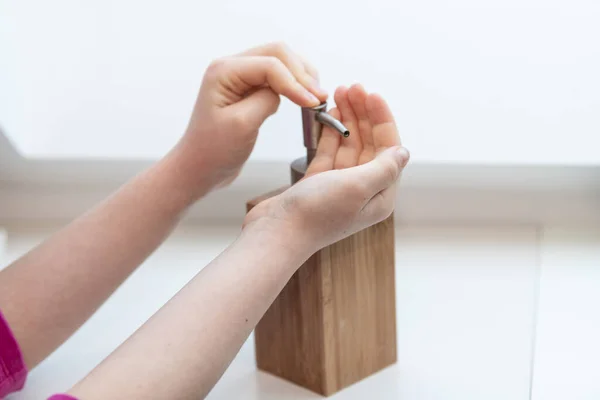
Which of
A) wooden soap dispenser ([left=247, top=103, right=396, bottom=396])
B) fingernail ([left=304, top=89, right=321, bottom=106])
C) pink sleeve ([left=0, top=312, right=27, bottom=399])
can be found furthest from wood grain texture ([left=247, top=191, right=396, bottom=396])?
pink sleeve ([left=0, top=312, right=27, bottom=399])

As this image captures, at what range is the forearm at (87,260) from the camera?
79 centimetres

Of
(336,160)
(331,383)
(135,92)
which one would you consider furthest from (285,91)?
(135,92)

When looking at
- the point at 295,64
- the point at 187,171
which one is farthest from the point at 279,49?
the point at 187,171

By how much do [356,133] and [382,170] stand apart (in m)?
0.13

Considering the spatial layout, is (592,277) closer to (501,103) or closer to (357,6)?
(501,103)

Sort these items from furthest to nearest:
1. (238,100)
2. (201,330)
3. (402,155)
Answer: (238,100) < (402,155) < (201,330)

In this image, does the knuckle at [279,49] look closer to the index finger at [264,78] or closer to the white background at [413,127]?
the index finger at [264,78]

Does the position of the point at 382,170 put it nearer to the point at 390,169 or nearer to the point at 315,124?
the point at 390,169

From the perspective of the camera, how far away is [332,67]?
1.06 meters

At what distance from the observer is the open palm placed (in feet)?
2.56

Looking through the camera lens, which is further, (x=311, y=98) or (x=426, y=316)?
(x=426, y=316)

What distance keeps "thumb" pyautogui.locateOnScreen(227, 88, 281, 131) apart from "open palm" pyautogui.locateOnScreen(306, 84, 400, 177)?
0.20 ft

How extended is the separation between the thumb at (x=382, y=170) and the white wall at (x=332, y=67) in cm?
32

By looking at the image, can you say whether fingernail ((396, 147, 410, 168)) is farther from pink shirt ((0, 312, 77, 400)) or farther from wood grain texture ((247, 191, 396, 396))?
pink shirt ((0, 312, 77, 400))
